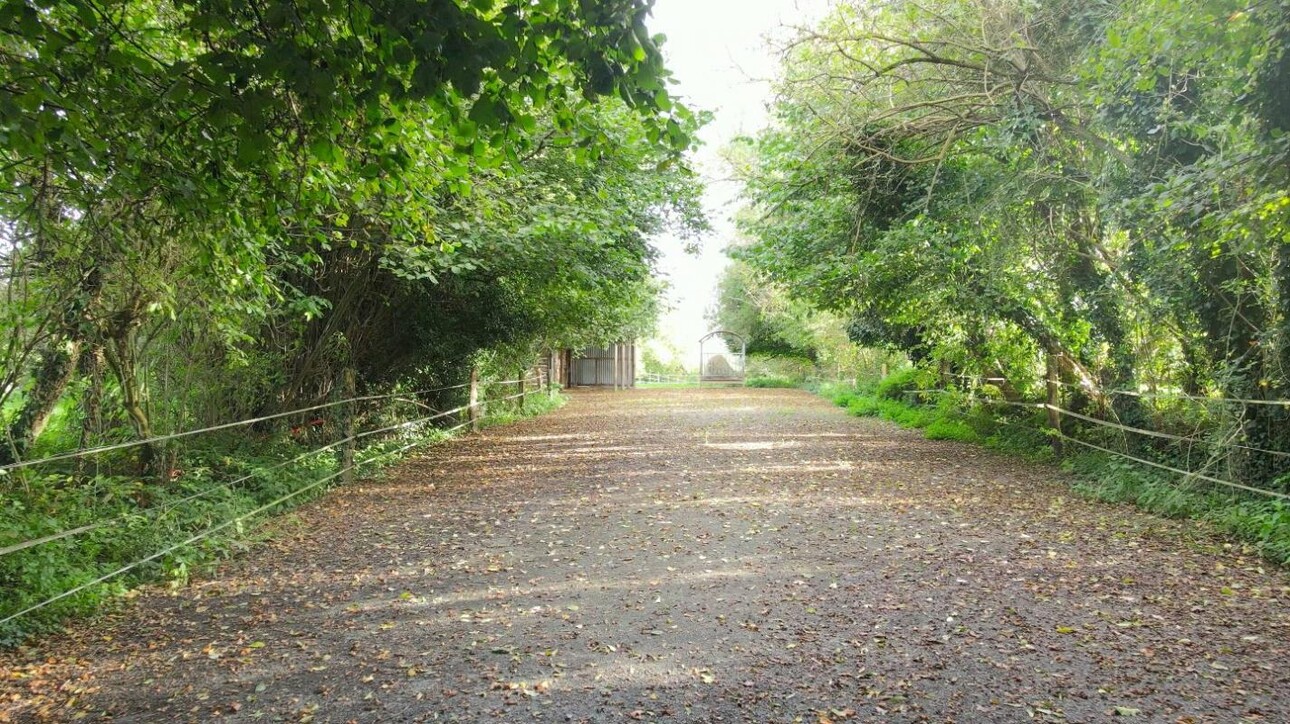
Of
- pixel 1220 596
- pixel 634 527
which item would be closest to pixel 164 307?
pixel 634 527

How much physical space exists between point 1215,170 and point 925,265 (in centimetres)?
454

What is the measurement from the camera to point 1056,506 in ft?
24.0

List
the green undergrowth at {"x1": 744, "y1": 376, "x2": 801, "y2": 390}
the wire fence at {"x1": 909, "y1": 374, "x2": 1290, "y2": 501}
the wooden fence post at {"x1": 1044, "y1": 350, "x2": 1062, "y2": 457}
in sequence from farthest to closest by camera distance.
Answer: the green undergrowth at {"x1": 744, "y1": 376, "x2": 801, "y2": 390}
the wooden fence post at {"x1": 1044, "y1": 350, "x2": 1062, "y2": 457}
the wire fence at {"x1": 909, "y1": 374, "x2": 1290, "y2": 501}

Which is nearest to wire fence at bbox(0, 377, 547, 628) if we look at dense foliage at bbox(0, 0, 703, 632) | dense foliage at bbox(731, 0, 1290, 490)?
dense foliage at bbox(0, 0, 703, 632)

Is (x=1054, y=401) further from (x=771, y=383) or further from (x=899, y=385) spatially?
(x=771, y=383)

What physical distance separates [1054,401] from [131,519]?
10176 millimetres

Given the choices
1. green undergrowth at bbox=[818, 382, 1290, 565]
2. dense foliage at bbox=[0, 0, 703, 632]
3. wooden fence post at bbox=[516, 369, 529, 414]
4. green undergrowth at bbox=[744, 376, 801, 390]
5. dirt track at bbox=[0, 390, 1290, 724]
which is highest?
dense foliage at bbox=[0, 0, 703, 632]

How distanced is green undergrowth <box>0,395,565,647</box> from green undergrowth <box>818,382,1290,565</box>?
24.6 ft

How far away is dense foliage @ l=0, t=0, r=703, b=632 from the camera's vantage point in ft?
10.3

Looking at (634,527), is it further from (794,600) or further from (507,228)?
(507,228)

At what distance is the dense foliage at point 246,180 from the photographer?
3146mm

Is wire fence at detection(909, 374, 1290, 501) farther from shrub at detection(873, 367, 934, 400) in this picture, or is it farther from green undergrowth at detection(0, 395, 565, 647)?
green undergrowth at detection(0, 395, 565, 647)

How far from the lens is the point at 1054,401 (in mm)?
10148

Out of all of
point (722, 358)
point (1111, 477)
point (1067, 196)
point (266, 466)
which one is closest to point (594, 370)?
point (722, 358)
